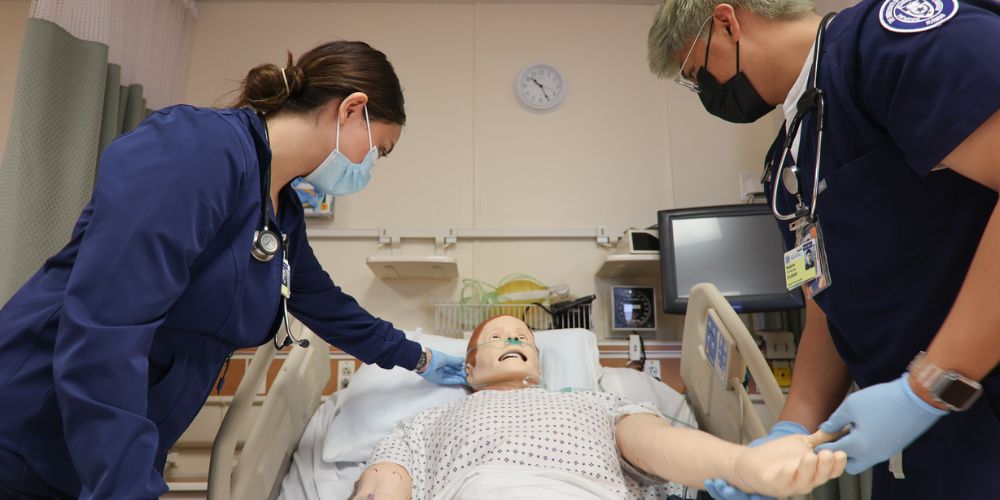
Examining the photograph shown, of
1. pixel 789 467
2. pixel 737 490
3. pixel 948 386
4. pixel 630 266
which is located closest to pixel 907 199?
pixel 948 386

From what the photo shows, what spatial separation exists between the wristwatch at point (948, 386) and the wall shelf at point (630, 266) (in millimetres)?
2064

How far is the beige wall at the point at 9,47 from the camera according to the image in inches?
127

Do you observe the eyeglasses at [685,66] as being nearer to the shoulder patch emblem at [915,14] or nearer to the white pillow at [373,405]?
the shoulder patch emblem at [915,14]

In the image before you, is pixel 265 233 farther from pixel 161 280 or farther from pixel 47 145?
pixel 47 145

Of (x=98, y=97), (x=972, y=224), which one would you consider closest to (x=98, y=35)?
(x=98, y=97)

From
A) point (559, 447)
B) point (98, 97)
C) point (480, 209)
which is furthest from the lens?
point (480, 209)

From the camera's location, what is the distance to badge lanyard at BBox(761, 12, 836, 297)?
1.06 metres

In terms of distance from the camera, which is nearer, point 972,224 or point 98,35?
point 972,224

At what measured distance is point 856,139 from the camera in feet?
3.30

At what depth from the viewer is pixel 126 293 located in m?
0.90

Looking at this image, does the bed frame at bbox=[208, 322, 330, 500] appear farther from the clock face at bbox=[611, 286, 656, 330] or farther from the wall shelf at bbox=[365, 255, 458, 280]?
the clock face at bbox=[611, 286, 656, 330]

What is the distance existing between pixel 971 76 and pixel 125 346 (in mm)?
1197

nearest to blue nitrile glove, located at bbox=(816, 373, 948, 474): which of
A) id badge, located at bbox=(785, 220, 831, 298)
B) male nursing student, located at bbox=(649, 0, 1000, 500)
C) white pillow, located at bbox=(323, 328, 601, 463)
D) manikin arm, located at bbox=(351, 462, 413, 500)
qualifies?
male nursing student, located at bbox=(649, 0, 1000, 500)

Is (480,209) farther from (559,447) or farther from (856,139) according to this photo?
(856,139)
